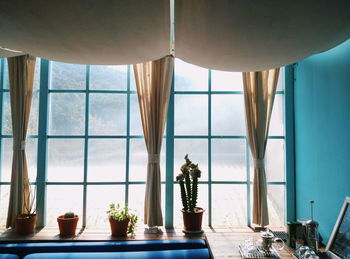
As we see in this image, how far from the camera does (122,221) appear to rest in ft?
11.5

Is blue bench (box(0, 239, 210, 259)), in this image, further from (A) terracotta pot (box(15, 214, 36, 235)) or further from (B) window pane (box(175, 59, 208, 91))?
(B) window pane (box(175, 59, 208, 91))

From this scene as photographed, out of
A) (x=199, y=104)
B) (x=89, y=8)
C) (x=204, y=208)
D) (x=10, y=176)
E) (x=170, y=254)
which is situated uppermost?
(x=89, y=8)

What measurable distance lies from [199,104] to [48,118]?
2.21 m

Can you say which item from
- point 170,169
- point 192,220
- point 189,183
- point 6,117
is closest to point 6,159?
point 6,117

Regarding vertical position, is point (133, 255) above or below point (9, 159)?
below

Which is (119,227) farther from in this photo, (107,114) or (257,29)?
(257,29)

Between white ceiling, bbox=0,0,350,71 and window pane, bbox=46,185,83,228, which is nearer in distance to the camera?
white ceiling, bbox=0,0,350,71

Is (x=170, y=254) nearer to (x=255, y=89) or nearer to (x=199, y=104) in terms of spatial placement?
(x=199, y=104)

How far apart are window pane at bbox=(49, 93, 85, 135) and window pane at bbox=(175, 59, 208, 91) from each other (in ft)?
4.72

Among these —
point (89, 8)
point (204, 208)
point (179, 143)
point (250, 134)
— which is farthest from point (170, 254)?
point (89, 8)

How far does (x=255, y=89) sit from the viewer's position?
3.84 metres

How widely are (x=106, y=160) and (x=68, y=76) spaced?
4.45ft

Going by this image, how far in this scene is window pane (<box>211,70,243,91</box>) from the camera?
409 cm

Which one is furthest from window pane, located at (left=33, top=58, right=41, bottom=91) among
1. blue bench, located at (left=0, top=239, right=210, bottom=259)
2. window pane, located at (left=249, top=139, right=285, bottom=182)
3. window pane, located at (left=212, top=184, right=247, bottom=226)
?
window pane, located at (left=249, top=139, right=285, bottom=182)
